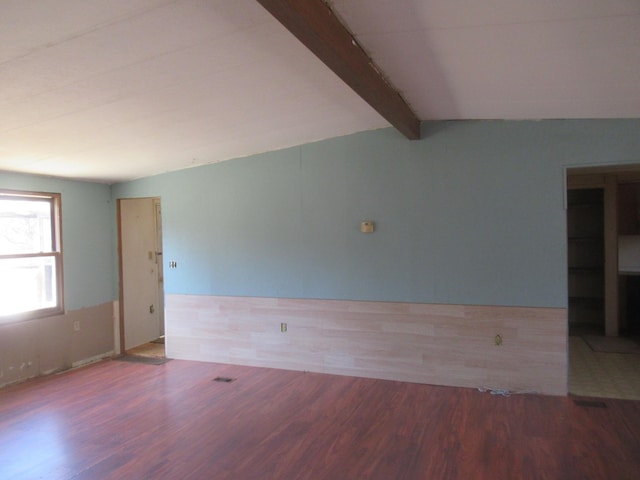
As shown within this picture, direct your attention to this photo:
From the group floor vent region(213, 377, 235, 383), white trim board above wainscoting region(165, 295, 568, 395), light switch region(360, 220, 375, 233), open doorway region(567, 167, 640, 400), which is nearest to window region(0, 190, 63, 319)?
white trim board above wainscoting region(165, 295, 568, 395)

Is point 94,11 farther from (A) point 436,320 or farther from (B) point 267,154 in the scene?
(A) point 436,320

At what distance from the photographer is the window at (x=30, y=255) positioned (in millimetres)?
4363

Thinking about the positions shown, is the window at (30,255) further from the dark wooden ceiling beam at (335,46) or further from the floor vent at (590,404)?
the floor vent at (590,404)

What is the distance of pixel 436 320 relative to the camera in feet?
13.4

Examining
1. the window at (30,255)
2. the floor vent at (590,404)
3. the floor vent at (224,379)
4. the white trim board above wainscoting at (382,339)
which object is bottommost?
the floor vent at (224,379)

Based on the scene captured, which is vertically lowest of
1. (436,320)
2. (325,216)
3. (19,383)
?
(19,383)

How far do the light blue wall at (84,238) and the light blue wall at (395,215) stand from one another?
82cm

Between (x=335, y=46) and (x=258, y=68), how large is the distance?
0.63m

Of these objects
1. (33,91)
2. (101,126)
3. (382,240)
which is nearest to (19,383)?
(101,126)

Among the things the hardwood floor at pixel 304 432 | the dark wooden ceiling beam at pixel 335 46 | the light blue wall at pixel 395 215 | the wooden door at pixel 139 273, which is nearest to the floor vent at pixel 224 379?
the hardwood floor at pixel 304 432

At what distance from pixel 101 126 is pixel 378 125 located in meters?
2.48

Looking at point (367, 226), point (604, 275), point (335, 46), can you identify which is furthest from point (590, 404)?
point (335, 46)

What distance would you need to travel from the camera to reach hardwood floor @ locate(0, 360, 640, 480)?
263cm

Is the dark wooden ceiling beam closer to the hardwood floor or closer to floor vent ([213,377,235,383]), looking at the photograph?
the hardwood floor
